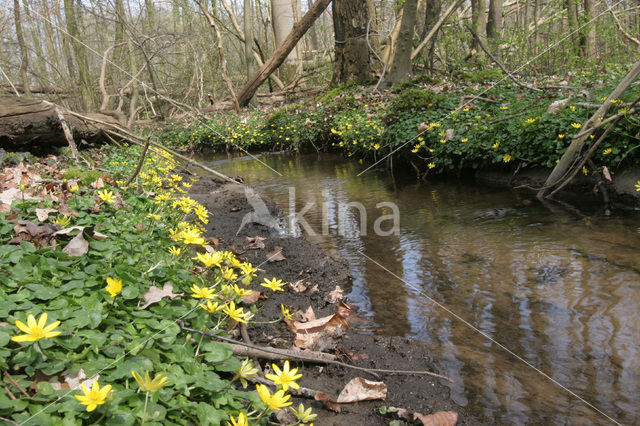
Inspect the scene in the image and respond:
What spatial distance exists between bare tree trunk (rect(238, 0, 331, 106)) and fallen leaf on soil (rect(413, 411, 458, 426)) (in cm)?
1048

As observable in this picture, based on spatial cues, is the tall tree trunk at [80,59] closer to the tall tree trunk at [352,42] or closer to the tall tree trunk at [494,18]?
the tall tree trunk at [352,42]

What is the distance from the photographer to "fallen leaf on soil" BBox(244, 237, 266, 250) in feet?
11.5

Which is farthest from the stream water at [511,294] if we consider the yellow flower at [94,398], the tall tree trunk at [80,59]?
the tall tree trunk at [80,59]

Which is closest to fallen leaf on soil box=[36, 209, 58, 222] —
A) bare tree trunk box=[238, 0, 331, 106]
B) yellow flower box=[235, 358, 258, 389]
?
yellow flower box=[235, 358, 258, 389]

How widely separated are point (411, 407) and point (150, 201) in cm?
240

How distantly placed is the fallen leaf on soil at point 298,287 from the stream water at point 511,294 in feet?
1.14

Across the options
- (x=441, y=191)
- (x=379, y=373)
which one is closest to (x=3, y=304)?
(x=379, y=373)

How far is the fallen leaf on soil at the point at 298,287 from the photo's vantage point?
2801 millimetres

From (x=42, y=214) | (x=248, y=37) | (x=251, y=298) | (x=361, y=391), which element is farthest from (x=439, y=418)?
(x=248, y=37)

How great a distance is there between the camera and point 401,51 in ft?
29.6

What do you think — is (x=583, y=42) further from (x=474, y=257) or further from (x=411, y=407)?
(x=411, y=407)

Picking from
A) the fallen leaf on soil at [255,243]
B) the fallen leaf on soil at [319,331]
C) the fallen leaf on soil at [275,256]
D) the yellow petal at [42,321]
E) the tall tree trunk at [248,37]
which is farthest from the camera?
the tall tree trunk at [248,37]

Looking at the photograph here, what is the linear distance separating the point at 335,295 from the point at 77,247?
1.52 meters

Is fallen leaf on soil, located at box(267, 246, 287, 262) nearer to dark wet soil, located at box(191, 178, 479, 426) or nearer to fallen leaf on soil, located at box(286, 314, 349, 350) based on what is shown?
dark wet soil, located at box(191, 178, 479, 426)
